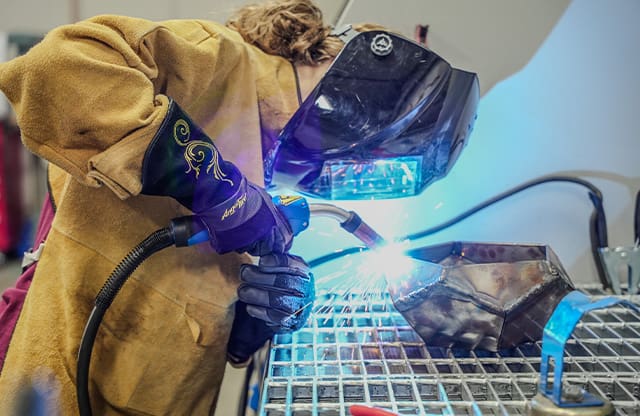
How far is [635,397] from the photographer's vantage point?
0.69 m

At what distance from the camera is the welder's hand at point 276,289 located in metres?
0.87

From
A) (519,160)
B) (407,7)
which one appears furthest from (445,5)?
(519,160)

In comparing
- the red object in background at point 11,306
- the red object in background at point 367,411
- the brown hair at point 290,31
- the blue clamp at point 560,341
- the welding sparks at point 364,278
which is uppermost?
the brown hair at point 290,31

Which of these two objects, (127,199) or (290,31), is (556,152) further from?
(127,199)

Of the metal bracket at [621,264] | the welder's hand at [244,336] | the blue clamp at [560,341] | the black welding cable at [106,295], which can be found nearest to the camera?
the blue clamp at [560,341]

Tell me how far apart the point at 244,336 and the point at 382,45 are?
605mm

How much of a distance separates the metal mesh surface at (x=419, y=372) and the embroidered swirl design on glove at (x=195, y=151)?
0.31m

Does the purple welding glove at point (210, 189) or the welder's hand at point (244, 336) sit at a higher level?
the purple welding glove at point (210, 189)

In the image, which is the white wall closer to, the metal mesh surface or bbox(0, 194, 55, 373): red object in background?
the metal mesh surface

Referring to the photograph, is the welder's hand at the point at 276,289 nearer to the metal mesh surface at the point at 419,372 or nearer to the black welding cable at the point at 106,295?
the metal mesh surface at the point at 419,372

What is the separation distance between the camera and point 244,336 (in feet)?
3.38

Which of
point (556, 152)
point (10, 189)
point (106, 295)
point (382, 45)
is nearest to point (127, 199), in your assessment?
point (106, 295)

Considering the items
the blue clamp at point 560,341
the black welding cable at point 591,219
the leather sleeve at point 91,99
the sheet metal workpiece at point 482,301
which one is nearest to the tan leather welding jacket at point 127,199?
the leather sleeve at point 91,99

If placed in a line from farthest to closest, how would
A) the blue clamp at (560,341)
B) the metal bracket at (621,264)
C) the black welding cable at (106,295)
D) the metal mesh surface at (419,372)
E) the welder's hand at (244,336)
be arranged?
the metal bracket at (621,264) → the welder's hand at (244,336) → the black welding cable at (106,295) → the metal mesh surface at (419,372) → the blue clamp at (560,341)
